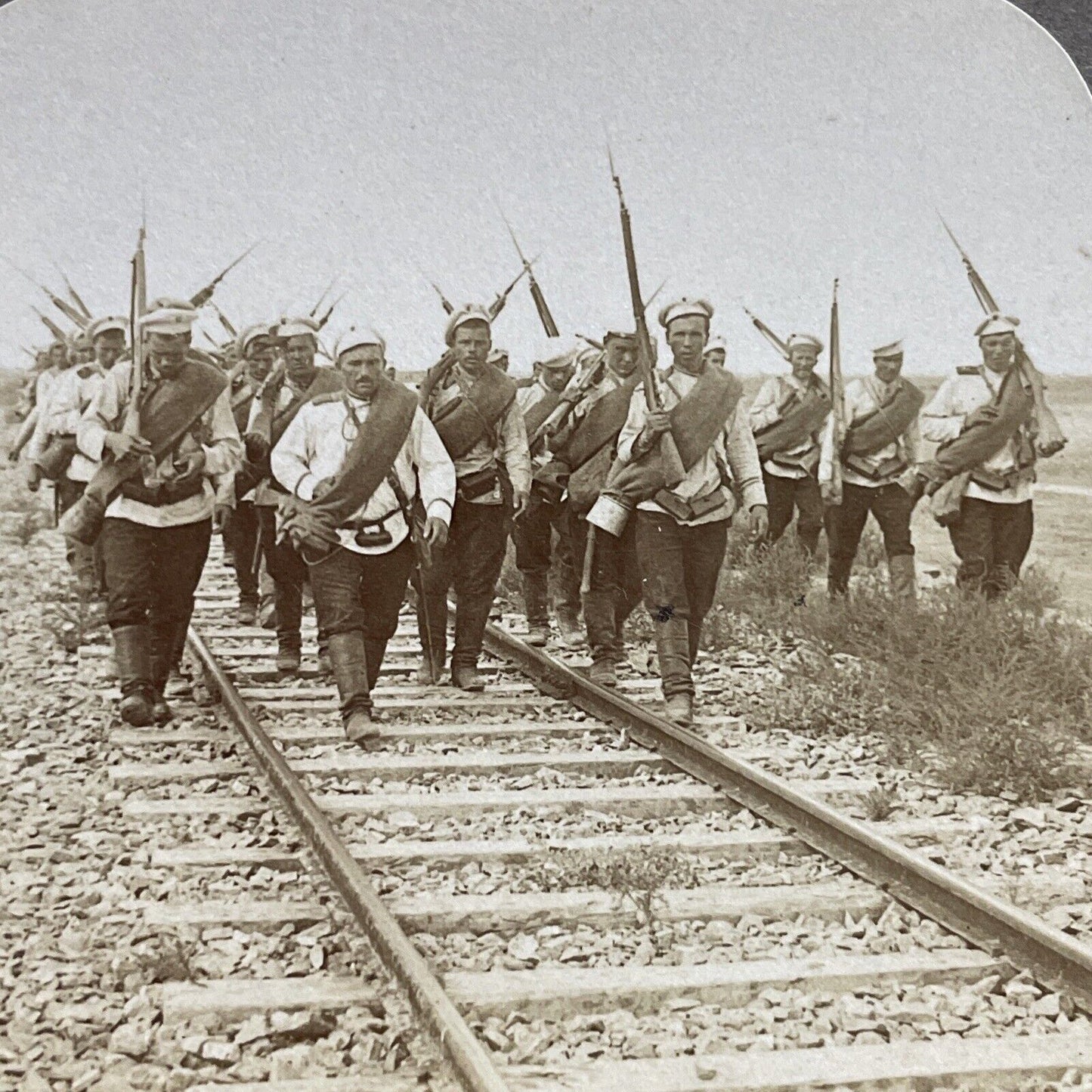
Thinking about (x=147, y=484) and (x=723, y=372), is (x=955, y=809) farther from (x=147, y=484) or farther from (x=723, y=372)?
(x=147, y=484)

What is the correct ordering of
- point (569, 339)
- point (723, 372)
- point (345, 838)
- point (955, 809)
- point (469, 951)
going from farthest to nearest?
point (569, 339)
point (723, 372)
point (955, 809)
point (345, 838)
point (469, 951)

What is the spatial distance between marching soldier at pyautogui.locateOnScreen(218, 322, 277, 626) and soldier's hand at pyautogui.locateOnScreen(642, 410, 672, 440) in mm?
3067

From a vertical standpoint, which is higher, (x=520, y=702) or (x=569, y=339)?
(x=569, y=339)

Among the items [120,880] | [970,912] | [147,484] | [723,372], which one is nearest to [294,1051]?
[120,880]

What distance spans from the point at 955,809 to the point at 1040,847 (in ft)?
1.88

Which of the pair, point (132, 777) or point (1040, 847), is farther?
point (132, 777)

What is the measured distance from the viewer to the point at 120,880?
4.95 meters

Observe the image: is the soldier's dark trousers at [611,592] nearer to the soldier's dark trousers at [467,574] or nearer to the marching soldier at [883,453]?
the soldier's dark trousers at [467,574]

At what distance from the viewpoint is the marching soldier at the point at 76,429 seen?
8852 millimetres

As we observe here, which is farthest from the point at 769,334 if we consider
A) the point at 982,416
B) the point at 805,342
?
the point at 982,416

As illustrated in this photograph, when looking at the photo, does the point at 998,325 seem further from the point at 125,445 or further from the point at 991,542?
the point at 125,445

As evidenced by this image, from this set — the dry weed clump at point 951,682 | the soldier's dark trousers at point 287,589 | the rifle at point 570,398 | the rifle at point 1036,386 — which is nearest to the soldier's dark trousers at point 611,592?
the dry weed clump at point 951,682

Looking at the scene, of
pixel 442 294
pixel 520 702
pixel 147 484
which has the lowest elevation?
pixel 520 702

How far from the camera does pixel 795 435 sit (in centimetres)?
1167
